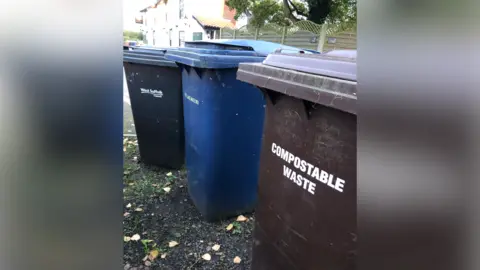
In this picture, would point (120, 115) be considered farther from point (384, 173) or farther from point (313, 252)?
point (313, 252)

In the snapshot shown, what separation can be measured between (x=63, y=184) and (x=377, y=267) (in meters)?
0.84

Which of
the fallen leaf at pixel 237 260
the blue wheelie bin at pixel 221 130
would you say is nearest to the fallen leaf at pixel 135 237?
Result: the blue wheelie bin at pixel 221 130

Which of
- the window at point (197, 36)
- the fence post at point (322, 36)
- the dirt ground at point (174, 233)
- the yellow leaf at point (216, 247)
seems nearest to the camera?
the dirt ground at point (174, 233)

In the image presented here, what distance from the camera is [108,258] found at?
1.13 metres

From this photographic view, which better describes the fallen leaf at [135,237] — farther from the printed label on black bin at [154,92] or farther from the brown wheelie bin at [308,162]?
the printed label on black bin at [154,92]

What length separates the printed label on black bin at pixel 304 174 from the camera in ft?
4.58

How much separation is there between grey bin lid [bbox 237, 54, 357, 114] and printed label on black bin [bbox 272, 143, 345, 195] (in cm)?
30

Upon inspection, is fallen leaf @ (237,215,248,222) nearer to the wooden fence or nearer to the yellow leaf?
the yellow leaf

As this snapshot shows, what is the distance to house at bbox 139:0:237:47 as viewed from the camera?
2241cm

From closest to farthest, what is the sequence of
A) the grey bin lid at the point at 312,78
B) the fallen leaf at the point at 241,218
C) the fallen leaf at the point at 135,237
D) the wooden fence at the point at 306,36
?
the grey bin lid at the point at 312,78
the fallen leaf at the point at 135,237
the fallen leaf at the point at 241,218
the wooden fence at the point at 306,36

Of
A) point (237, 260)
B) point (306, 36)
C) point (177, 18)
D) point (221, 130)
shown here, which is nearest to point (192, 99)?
point (221, 130)

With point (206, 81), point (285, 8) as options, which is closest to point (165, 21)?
point (285, 8)

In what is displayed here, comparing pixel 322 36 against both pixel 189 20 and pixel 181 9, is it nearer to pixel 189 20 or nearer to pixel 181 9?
pixel 189 20

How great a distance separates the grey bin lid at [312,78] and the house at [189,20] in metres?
16.4
